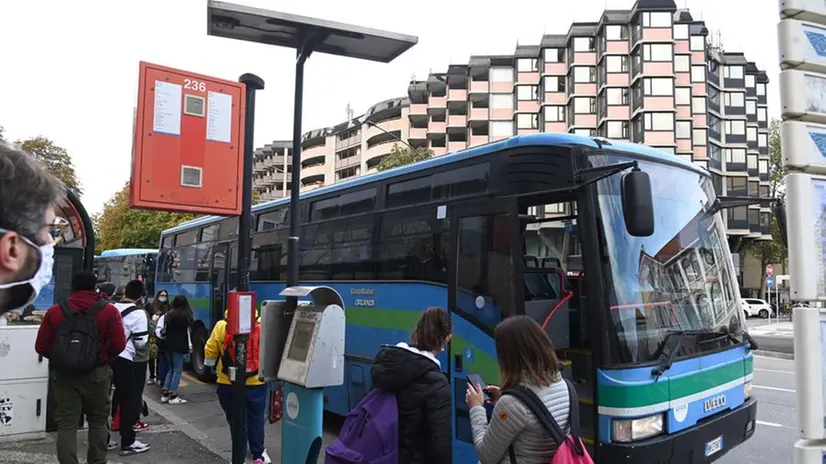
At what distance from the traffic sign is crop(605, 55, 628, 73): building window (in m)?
52.9

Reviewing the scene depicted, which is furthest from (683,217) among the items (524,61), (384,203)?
(524,61)

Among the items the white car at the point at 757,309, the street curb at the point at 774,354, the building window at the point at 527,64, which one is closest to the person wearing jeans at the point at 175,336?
the street curb at the point at 774,354

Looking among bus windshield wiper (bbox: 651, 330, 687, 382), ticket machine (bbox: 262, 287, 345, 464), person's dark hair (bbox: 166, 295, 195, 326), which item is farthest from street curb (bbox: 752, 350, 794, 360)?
ticket machine (bbox: 262, 287, 345, 464)

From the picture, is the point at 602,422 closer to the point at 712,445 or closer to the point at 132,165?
the point at 712,445

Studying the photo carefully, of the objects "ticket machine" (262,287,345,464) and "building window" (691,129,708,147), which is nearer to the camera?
"ticket machine" (262,287,345,464)

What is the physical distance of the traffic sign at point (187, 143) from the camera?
527 cm

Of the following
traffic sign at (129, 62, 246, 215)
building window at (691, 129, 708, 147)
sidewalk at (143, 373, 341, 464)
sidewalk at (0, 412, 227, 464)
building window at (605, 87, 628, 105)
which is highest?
building window at (605, 87, 628, 105)

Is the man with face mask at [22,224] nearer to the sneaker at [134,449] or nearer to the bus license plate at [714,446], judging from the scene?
the bus license plate at [714,446]

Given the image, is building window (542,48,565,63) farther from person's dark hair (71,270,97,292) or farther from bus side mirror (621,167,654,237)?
person's dark hair (71,270,97,292)

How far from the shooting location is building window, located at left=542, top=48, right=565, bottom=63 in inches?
2243

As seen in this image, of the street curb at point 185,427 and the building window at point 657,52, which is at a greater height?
the building window at point 657,52

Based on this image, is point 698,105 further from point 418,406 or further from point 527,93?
point 418,406

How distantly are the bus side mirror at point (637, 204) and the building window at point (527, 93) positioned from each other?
54.8 m

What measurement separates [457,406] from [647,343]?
1.95m
